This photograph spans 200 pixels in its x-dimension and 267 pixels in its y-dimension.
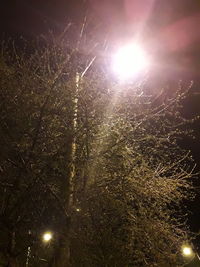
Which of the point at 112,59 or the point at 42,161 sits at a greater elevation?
the point at 112,59

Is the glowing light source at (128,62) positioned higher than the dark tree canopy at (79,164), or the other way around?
the glowing light source at (128,62)

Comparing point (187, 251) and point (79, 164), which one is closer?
point (79, 164)

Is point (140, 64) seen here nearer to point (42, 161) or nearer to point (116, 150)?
point (116, 150)

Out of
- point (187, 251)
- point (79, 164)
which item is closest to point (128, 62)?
point (79, 164)

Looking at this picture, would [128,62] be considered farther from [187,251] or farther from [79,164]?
[187,251]

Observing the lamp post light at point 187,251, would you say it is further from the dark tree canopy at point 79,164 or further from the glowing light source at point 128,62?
the glowing light source at point 128,62

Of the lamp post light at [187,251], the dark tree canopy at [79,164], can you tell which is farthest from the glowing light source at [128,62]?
the lamp post light at [187,251]

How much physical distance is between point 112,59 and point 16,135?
9.28ft

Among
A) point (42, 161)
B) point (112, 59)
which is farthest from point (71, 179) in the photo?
point (112, 59)

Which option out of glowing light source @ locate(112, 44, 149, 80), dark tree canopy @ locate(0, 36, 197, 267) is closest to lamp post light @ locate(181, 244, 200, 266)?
dark tree canopy @ locate(0, 36, 197, 267)

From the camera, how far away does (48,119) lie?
A: 742 cm

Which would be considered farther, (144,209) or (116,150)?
(144,209)

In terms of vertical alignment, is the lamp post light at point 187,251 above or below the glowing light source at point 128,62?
below

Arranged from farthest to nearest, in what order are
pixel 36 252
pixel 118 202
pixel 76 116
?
pixel 36 252 < pixel 118 202 < pixel 76 116
